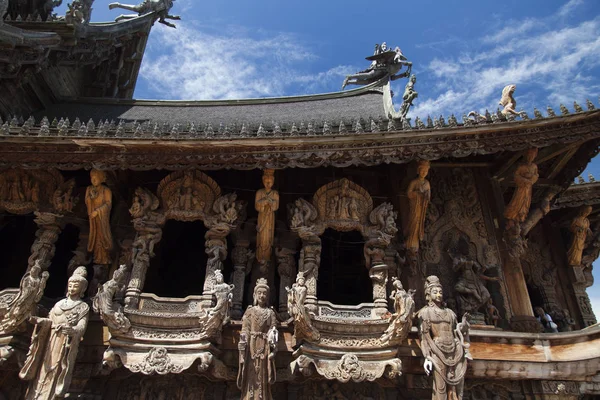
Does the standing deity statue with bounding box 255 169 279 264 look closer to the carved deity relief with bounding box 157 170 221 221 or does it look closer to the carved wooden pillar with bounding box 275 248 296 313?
the carved wooden pillar with bounding box 275 248 296 313

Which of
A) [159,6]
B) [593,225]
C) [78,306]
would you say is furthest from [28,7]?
[593,225]

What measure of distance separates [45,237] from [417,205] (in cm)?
681

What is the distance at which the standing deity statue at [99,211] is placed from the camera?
7.99 metres

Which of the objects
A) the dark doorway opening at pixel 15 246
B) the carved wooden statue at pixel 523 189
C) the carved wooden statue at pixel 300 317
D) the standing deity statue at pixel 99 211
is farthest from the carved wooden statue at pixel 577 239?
the dark doorway opening at pixel 15 246

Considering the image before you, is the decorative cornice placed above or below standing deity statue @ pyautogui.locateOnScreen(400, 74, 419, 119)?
below

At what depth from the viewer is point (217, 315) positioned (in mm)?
6961

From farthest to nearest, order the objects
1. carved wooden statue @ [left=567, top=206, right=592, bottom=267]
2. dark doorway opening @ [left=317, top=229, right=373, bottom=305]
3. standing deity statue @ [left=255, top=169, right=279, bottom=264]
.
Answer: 1. dark doorway opening @ [left=317, top=229, right=373, bottom=305]
2. carved wooden statue @ [left=567, top=206, right=592, bottom=267]
3. standing deity statue @ [left=255, top=169, right=279, bottom=264]

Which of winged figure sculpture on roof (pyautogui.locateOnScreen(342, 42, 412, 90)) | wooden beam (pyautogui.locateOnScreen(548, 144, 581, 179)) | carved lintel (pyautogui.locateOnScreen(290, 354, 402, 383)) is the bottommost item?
carved lintel (pyautogui.locateOnScreen(290, 354, 402, 383))

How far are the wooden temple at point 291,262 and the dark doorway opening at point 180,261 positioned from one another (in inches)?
2.9

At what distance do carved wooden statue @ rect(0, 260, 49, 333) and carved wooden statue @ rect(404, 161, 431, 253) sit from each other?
629cm

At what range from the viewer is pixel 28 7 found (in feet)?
47.5

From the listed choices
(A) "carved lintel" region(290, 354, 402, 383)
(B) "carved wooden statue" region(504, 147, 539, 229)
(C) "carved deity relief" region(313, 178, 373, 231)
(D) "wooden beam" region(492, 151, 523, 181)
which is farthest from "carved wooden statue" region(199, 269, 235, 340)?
(D) "wooden beam" region(492, 151, 523, 181)

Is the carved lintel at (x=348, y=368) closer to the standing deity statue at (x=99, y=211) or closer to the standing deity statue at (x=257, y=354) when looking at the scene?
the standing deity statue at (x=257, y=354)

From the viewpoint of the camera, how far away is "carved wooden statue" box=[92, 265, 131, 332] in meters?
6.88
